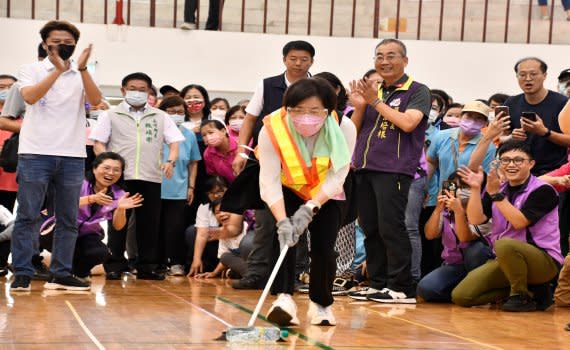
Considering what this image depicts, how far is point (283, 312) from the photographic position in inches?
159

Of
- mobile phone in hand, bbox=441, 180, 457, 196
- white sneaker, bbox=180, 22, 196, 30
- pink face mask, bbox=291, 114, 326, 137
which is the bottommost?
mobile phone in hand, bbox=441, 180, 457, 196

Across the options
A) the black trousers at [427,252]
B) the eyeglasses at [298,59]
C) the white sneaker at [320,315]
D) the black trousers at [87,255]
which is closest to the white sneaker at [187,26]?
the black trousers at [87,255]

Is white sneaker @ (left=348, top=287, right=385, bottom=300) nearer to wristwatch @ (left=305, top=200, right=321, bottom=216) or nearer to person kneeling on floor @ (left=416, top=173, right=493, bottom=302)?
person kneeling on floor @ (left=416, top=173, right=493, bottom=302)

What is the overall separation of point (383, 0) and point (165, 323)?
7.72 meters

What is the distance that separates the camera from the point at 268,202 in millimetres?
4090

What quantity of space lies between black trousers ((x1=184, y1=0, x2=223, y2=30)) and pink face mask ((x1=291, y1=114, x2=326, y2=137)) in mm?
7043

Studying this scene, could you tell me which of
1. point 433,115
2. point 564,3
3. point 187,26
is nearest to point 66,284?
point 433,115

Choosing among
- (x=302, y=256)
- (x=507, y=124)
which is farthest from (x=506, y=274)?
(x=302, y=256)

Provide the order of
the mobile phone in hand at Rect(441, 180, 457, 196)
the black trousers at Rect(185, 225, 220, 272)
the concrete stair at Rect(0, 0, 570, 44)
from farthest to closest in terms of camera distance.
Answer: the concrete stair at Rect(0, 0, 570, 44) → the black trousers at Rect(185, 225, 220, 272) → the mobile phone in hand at Rect(441, 180, 457, 196)

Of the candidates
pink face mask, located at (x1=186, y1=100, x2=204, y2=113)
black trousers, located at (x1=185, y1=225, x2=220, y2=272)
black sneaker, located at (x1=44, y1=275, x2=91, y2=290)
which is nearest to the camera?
black sneaker, located at (x1=44, y1=275, x2=91, y2=290)

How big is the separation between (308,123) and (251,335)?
0.91 metres

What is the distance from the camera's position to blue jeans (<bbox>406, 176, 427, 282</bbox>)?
20.1 ft

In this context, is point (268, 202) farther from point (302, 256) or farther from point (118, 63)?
point (118, 63)

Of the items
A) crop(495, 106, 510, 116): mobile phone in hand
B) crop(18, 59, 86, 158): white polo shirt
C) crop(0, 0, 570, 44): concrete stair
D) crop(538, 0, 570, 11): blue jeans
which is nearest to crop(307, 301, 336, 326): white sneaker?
crop(18, 59, 86, 158): white polo shirt
